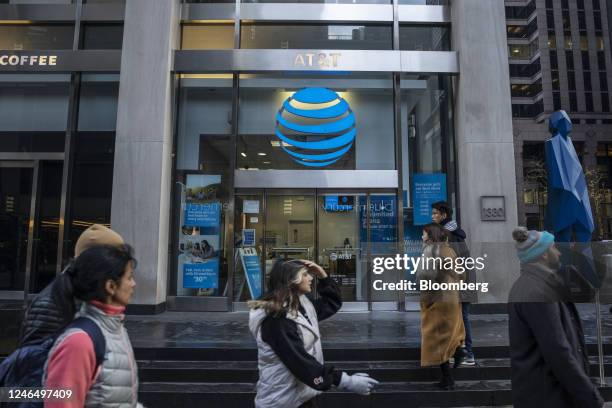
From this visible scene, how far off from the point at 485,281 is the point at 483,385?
174cm

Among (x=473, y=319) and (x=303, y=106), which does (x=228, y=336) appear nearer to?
(x=473, y=319)

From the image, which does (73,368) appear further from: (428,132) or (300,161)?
(428,132)

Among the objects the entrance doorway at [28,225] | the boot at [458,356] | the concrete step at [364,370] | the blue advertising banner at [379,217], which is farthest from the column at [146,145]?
the boot at [458,356]

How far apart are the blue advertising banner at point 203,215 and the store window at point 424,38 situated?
650cm

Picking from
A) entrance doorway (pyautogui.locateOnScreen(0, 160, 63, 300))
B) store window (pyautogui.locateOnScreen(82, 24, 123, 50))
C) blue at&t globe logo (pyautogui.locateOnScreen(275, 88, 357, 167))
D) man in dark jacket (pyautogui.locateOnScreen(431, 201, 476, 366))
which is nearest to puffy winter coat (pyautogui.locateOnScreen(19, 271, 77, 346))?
man in dark jacket (pyautogui.locateOnScreen(431, 201, 476, 366))

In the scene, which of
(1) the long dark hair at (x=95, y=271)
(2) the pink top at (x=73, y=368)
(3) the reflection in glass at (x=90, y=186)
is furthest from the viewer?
(3) the reflection in glass at (x=90, y=186)

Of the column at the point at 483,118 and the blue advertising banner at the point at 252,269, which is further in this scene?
the blue advertising banner at the point at 252,269

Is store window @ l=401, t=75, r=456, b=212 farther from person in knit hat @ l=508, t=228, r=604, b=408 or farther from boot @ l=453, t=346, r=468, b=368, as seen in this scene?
person in knit hat @ l=508, t=228, r=604, b=408

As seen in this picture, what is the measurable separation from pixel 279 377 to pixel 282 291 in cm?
50

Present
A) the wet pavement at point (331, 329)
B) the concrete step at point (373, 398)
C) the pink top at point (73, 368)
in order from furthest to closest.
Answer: the wet pavement at point (331, 329), the concrete step at point (373, 398), the pink top at point (73, 368)

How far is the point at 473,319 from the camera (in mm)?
8641

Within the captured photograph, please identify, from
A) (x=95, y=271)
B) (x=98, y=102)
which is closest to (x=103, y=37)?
(x=98, y=102)

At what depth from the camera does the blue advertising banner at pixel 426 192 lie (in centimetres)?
1011

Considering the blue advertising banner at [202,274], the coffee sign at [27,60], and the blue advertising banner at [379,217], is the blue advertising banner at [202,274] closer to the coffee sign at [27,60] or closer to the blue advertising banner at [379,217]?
the blue advertising banner at [379,217]
